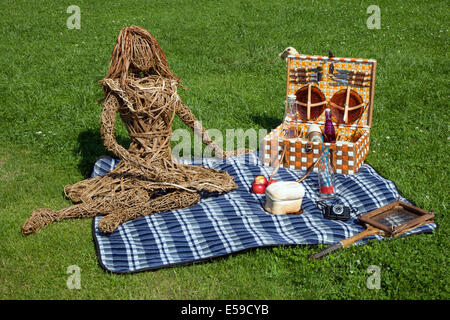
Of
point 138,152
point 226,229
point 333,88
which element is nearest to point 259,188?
point 226,229

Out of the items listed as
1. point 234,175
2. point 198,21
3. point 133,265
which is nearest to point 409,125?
point 234,175

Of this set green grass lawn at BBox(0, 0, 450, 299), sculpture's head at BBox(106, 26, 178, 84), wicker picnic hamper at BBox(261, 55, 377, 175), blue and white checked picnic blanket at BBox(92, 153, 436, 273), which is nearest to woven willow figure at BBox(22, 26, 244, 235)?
sculpture's head at BBox(106, 26, 178, 84)

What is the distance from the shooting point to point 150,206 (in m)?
5.69

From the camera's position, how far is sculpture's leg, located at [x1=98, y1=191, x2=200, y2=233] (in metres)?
5.45

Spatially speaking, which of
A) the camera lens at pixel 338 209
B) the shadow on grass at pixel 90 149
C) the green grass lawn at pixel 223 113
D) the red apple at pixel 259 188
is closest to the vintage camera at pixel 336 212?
the camera lens at pixel 338 209

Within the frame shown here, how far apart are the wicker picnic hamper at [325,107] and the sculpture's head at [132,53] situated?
6.30 ft

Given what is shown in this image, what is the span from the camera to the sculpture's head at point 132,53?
5.42m

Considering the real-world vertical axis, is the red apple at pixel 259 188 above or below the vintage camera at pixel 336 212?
above

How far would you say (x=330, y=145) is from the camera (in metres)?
6.48

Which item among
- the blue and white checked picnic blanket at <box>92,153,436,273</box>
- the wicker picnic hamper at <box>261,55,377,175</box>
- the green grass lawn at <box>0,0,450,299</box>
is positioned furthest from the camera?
the wicker picnic hamper at <box>261,55,377,175</box>

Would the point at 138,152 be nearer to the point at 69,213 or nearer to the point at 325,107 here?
the point at 69,213

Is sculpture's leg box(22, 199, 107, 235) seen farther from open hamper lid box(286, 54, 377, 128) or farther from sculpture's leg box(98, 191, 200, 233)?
open hamper lid box(286, 54, 377, 128)

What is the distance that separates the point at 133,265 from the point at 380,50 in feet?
28.3

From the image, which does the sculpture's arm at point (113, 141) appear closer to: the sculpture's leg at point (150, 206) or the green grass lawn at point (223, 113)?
the sculpture's leg at point (150, 206)
